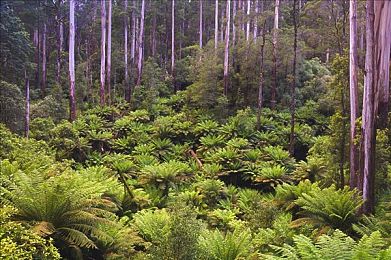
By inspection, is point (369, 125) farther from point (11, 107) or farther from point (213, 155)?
point (11, 107)

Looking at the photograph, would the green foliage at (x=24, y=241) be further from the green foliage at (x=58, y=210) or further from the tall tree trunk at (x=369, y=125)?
the tall tree trunk at (x=369, y=125)

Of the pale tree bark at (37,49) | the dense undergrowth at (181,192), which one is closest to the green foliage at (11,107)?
the dense undergrowth at (181,192)

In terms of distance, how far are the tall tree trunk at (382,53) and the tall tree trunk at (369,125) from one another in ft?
3.63

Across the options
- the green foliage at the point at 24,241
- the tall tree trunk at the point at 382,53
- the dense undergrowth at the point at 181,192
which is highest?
the tall tree trunk at the point at 382,53

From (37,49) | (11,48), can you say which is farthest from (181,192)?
(37,49)

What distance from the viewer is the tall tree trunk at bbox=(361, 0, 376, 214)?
28.4 ft

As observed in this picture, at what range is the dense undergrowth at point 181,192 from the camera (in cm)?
580

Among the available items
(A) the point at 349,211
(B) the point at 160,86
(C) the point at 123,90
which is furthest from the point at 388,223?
(C) the point at 123,90

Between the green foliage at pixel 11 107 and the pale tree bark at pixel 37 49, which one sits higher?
the pale tree bark at pixel 37 49

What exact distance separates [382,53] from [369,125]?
86.8 inches

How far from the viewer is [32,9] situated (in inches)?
1246

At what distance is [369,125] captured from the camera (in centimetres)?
884

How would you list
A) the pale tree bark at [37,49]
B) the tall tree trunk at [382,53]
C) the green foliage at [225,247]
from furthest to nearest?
the pale tree bark at [37,49], the tall tree trunk at [382,53], the green foliage at [225,247]

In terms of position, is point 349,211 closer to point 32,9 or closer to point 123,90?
point 123,90
